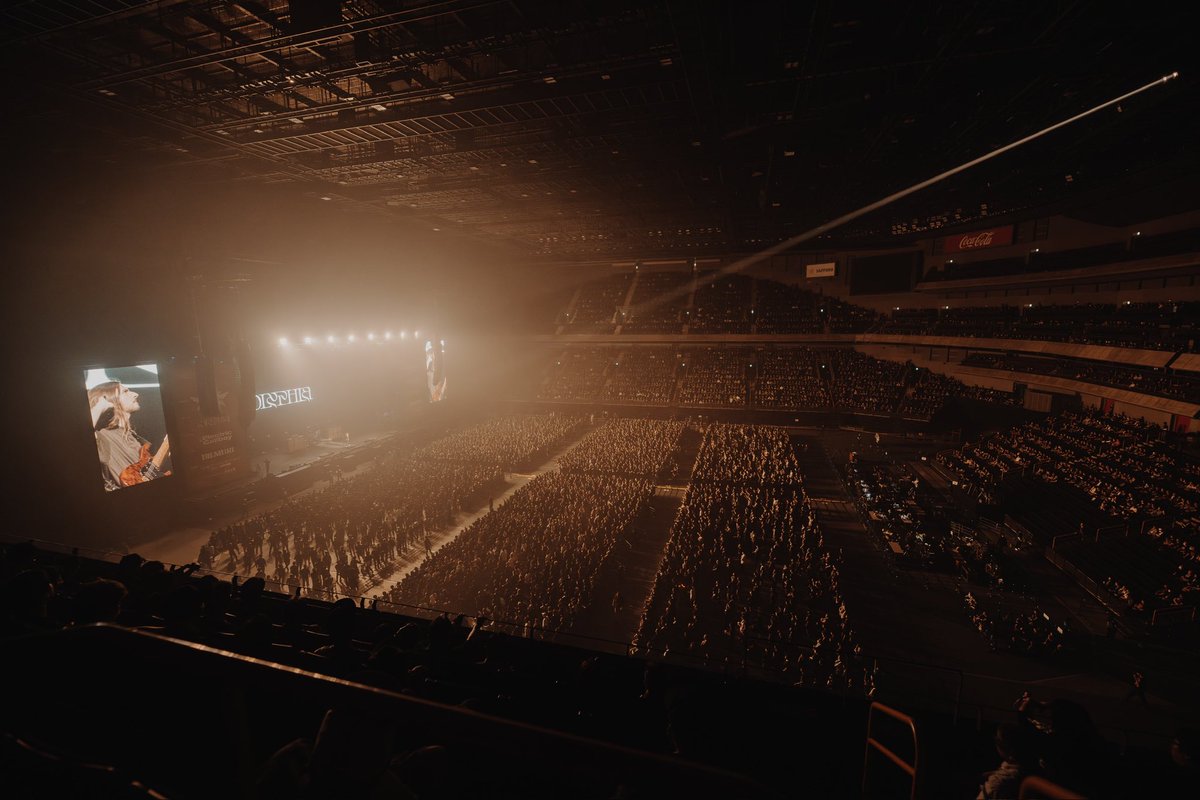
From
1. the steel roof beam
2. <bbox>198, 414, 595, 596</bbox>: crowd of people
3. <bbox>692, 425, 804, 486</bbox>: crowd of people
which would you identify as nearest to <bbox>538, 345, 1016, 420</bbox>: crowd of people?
<bbox>692, 425, 804, 486</bbox>: crowd of people

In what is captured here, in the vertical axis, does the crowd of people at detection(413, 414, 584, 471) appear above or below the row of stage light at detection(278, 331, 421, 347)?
below

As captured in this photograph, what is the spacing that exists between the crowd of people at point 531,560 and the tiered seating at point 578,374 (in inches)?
724

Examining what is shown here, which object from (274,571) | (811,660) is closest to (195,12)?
(274,571)

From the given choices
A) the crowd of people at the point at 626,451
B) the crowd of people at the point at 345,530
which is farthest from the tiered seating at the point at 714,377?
the crowd of people at the point at 345,530

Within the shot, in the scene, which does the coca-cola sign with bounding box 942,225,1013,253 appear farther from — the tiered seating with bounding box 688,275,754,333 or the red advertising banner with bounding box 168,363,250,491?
the red advertising banner with bounding box 168,363,250,491

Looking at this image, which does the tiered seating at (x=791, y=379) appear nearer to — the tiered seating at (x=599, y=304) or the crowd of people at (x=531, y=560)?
the tiered seating at (x=599, y=304)

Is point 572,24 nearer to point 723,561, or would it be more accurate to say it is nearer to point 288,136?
point 288,136

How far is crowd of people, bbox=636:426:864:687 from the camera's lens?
8.77m

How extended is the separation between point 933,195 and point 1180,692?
1775 cm

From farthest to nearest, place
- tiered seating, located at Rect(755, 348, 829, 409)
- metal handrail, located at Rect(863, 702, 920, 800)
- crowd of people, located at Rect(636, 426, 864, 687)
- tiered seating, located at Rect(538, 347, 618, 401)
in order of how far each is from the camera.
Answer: tiered seating, located at Rect(538, 347, 618, 401)
tiered seating, located at Rect(755, 348, 829, 409)
crowd of people, located at Rect(636, 426, 864, 687)
metal handrail, located at Rect(863, 702, 920, 800)

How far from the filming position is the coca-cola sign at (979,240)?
26.6 m

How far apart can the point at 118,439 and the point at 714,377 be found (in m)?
30.7

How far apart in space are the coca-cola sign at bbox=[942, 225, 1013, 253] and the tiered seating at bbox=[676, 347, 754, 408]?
13888mm

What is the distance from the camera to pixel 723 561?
41.4 feet
